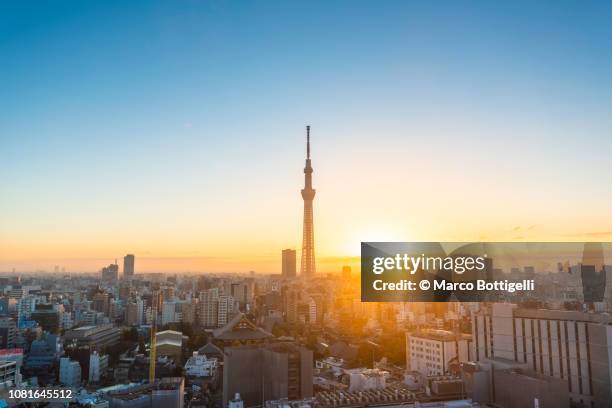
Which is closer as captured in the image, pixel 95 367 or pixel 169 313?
pixel 95 367

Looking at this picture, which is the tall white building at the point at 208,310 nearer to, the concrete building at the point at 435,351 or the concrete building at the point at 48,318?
the concrete building at the point at 48,318

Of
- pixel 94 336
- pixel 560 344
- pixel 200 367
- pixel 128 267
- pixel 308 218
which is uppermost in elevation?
pixel 308 218

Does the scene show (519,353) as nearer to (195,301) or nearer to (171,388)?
(171,388)

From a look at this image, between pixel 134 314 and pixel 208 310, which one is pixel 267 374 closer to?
pixel 208 310

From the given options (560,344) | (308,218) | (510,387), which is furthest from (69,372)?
(308,218)

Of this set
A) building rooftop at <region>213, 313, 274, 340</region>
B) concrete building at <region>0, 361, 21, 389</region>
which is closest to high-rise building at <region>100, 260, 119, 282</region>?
building rooftop at <region>213, 313, 274, 340</region>

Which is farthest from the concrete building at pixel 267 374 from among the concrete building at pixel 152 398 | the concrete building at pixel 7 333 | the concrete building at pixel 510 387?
the concrete building at pixel 7 333
